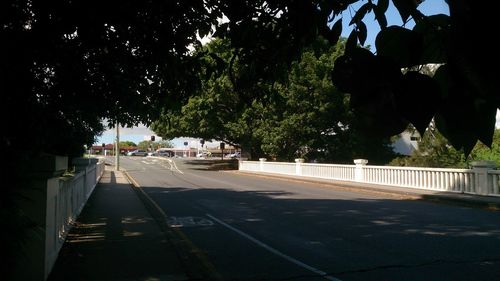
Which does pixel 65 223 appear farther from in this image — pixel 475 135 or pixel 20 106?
pixel 475 135

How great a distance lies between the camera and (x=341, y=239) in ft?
29.5

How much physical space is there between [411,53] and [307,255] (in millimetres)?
6789

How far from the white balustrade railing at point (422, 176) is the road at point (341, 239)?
7.64 feet

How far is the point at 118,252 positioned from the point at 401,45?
23.9 feet

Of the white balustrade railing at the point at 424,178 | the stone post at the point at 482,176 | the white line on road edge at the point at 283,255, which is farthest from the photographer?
the white balustrade railing at the point at 424,178

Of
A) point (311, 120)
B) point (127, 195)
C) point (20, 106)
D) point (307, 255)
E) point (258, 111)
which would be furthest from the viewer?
point (258, 111)

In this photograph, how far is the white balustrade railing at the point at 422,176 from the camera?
52.6 ft

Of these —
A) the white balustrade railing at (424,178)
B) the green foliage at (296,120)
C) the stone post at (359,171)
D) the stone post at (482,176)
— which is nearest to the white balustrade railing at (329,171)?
the stone post at (359,171)

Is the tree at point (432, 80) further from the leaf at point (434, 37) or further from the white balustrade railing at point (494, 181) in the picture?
the white balustrade railing at point (494, 181)

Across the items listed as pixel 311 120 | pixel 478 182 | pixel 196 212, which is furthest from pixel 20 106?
pixel 311 120

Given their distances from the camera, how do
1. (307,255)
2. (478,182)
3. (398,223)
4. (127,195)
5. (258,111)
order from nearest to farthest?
(307,255) → (398,223) → (478,182) → (127,195) → (258,111)

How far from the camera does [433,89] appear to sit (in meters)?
1.06

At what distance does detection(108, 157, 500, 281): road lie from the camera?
661cm

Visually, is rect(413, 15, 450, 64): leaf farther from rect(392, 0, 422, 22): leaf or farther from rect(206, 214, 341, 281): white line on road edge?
rect(206, 214, 341, 281): white line on road edge
